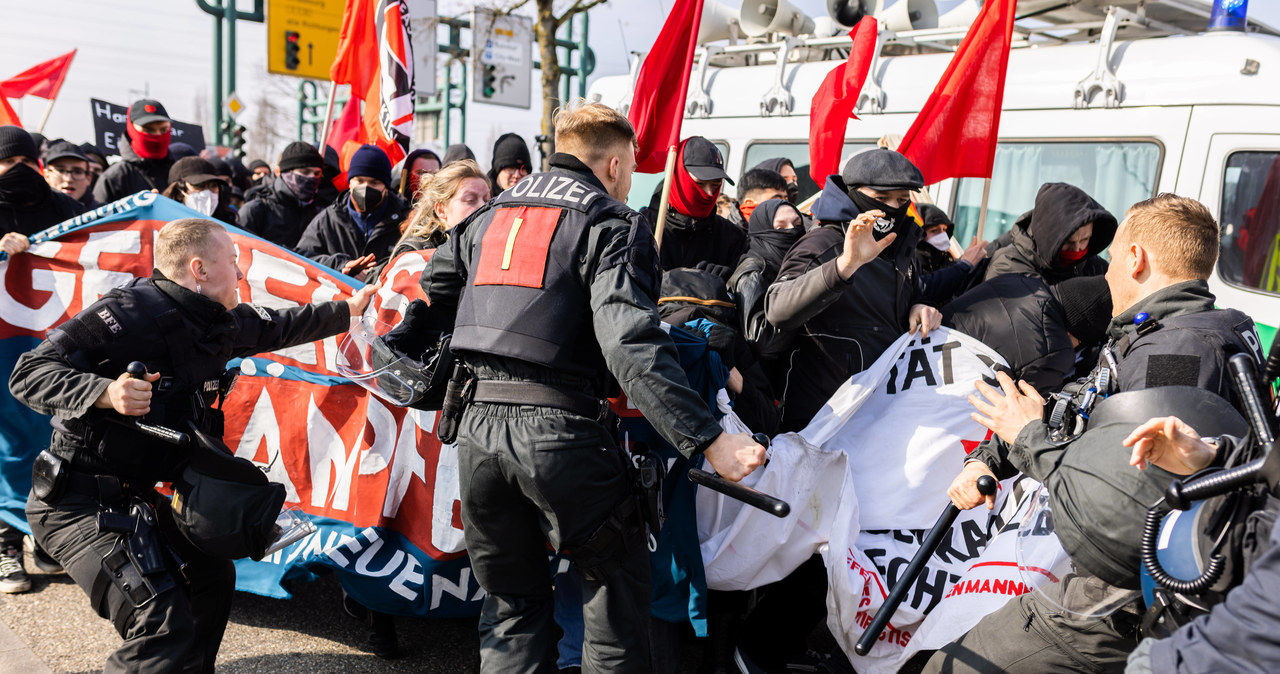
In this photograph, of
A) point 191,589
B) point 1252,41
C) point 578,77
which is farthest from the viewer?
point 578,77

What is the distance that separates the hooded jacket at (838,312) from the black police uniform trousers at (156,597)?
2280 mm

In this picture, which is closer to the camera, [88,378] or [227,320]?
[88,378]

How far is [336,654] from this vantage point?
398 cm

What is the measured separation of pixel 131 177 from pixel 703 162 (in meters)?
4.98

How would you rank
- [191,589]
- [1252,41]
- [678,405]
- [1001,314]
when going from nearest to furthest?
1. [678,405]
2. [191,589]
3. [1001,314]
4. [1252,41]

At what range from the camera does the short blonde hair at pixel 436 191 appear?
438 cm

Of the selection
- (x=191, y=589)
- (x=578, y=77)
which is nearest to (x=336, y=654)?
(x=191, y=589)

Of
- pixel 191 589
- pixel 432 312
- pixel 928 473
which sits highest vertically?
pixel 432 312

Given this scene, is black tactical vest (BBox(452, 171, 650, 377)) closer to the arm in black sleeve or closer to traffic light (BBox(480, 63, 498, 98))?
the arm in black sleeve

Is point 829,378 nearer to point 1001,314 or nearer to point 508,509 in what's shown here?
point 1001,314

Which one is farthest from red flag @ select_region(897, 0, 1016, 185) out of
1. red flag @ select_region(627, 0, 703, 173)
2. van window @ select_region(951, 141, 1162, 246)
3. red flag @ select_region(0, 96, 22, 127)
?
red flag @ select_region(0, 96, 22, 127)

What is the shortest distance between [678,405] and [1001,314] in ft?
6.20

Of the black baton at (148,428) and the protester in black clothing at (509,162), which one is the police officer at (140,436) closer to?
the black baton at (148,428)

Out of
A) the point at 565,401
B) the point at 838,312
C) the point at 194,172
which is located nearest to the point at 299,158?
the point at 194,172
